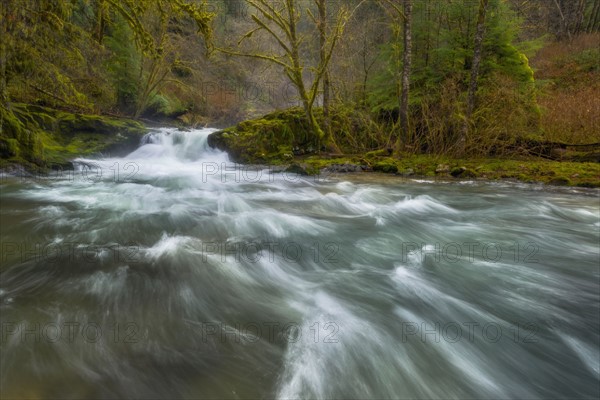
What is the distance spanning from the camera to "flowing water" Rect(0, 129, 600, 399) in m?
2.32

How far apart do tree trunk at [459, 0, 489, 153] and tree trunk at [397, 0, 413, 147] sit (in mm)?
1574

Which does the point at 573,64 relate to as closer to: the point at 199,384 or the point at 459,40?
the point at 459,40

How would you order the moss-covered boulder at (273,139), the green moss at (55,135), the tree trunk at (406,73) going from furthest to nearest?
the moss-covered boulder at (273,139), the tree trunk at (406,73), the green moss at (55,135)

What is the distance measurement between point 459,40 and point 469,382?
33.5 ft

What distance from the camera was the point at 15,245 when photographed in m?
4.11

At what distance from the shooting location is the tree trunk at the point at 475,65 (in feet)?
28.3

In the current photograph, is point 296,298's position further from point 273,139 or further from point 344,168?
point 273,139

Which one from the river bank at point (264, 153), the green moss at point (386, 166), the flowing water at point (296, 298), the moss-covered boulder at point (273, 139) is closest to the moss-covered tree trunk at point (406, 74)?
the river bank at point (264, 153)

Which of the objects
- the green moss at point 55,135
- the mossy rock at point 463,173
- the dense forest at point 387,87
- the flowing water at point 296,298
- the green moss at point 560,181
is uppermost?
the dense forest at point 387,87

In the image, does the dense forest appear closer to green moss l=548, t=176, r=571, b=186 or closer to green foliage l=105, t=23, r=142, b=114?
green moss l=548, t=176, r=571, b=186

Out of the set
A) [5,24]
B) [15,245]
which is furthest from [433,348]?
[5,24]

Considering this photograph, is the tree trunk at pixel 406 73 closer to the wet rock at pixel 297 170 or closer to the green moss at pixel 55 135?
the wet rock at pixel 297 170

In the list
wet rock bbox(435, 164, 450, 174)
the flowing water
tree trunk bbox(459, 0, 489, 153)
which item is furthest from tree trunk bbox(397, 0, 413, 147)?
the flowing water

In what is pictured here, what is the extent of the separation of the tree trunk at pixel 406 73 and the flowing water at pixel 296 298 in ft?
13.6
